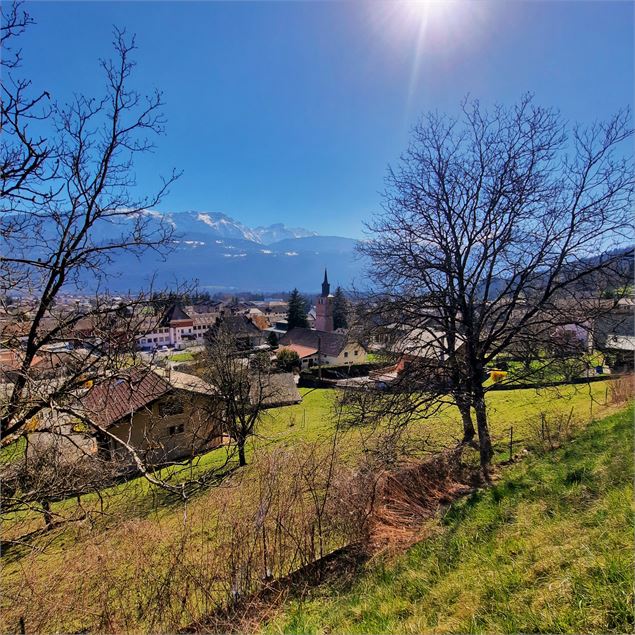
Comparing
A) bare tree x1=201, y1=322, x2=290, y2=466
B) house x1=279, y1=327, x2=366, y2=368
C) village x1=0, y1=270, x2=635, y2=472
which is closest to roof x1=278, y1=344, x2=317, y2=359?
house x1=279, y1=327, x2=366, y2=368

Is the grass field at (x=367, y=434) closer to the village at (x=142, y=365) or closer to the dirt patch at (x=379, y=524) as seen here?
the village at (x=142, y=365)

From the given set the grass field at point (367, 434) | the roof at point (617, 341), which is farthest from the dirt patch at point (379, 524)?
the roof at point (617, 341)

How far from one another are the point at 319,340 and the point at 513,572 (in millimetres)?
42963

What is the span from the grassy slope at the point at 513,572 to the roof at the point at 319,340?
37.3m

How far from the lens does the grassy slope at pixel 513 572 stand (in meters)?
2.65

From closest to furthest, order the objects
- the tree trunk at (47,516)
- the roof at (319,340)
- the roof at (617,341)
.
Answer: the tree trunk at (47,516), the roof at (617,341), the roof at (319,340)

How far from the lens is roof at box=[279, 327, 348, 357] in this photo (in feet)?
150

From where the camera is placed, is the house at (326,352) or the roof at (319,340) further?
the roof at (319,340)

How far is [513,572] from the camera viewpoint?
333 cm

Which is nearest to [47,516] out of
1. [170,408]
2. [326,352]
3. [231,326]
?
[170,408]

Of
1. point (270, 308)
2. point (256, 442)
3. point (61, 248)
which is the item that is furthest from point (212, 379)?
point (270, 308)

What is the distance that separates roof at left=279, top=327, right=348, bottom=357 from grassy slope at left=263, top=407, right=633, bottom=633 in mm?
37269

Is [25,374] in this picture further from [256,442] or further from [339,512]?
[256,442]

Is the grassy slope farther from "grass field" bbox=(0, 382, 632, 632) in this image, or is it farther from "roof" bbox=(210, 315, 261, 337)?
"roof" bbox=(210, 315, 261, 337)
